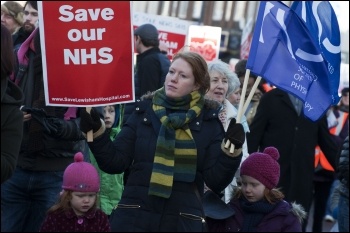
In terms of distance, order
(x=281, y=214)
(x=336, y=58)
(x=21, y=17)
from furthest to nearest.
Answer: (x=21, y=17)
(x=336, y=58)
(x=281, y=214)

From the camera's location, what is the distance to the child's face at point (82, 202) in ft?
21.4

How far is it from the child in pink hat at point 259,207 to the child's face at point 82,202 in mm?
717

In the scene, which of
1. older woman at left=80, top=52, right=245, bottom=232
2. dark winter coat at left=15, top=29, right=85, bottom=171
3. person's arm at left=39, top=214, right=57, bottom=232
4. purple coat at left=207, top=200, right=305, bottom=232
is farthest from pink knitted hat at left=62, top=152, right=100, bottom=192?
purple coat at left=207, top=200, right=305, bottom=232

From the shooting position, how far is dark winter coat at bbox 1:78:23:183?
5387 millimetres

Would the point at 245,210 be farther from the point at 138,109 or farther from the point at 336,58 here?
the point at 336,58

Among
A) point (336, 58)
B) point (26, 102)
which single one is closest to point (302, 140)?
point (336, 58)

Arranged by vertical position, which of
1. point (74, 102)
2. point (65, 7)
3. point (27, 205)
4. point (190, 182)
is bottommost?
point (27, 205)

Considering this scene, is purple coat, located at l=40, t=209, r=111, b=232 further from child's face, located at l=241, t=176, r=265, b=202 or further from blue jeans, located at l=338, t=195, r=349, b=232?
blue jeans, located at l=338, t=195, r=349, b=232

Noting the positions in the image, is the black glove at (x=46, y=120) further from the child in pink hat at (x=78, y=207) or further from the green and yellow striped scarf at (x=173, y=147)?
the green and yellow striped scarf at (x=173, y=147)

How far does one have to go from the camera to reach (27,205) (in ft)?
24.4

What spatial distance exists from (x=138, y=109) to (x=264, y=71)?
1.05 meters

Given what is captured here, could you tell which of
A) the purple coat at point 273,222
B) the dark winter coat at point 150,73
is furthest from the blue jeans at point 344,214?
the purple coat at point 273,222

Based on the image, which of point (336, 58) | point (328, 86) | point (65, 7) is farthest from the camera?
point (336, 58)

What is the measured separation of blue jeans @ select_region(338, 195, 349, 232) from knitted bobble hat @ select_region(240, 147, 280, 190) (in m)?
2.57
